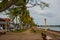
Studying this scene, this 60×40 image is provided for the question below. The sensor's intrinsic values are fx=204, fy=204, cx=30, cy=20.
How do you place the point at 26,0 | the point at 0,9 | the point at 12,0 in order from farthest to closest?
the point at 26,0, the point at 0,9, the point at 12,0

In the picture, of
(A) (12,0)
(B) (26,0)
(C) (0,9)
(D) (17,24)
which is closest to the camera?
(A) (12,0)

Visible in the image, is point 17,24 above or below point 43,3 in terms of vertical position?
below

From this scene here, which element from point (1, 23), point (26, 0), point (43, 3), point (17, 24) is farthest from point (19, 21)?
point (26, 0)

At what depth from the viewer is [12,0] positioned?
7.02 m

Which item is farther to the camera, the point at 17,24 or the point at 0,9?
the point at 17,24

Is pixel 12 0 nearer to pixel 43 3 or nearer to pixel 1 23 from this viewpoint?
pixel 43 3

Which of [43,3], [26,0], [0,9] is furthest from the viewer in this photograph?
[43,3]

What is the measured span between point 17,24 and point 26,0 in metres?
43.6

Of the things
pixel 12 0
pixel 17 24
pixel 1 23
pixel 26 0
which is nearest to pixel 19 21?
pixel 17 24

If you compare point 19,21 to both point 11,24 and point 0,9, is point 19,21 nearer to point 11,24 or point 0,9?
point 11,24

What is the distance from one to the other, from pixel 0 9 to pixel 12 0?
1.24 m

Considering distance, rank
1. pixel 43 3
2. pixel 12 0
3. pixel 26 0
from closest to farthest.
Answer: pixel 12 0 < pixel 26 0 < pixel 43 3

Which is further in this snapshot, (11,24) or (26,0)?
(11,24)

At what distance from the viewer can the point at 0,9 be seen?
8.09m
